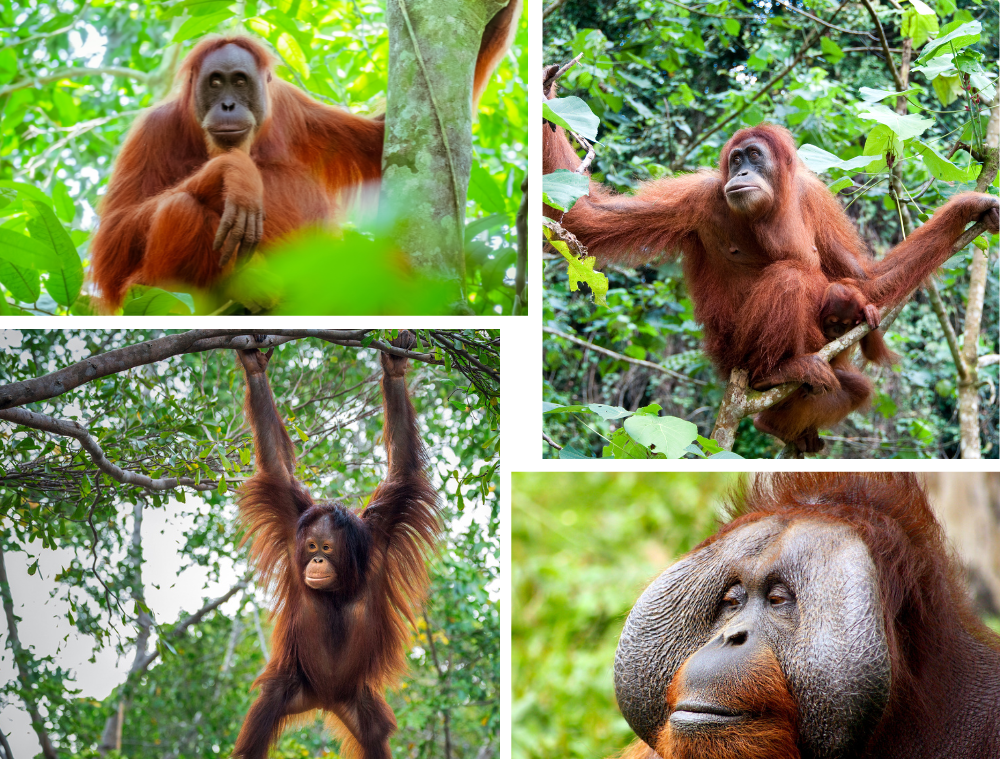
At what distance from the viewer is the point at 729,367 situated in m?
1.66

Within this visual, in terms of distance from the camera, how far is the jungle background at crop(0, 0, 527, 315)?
4.70 feet

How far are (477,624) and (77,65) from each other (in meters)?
1.16

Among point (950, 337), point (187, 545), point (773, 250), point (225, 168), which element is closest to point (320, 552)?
point (187, 545)

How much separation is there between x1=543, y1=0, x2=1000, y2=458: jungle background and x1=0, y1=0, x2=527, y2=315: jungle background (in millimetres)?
205

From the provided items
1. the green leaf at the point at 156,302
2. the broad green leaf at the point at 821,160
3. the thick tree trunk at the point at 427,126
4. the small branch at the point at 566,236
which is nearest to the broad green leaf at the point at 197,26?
the thick tree trunk at the point at 427,126

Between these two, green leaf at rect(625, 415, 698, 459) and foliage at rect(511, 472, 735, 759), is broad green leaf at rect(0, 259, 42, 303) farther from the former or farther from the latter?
green leaf at rect(625, 415, 698, 459)

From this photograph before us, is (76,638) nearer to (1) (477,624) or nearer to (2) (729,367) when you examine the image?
(1) (477,624)

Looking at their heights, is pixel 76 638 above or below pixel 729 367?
below

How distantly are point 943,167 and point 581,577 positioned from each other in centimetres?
114

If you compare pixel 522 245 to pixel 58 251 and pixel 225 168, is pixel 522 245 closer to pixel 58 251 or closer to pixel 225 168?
pixel 225 168

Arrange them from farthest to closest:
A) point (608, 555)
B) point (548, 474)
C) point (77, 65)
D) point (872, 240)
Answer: point (608, 555) → point (548, 474) → point (872, 240) → point (77, 65)

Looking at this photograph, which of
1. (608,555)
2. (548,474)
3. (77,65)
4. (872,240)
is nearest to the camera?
(77,65)

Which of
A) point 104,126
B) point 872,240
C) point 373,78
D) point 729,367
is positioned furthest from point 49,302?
point 872,240

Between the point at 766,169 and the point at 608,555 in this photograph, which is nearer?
the point at 766,169
